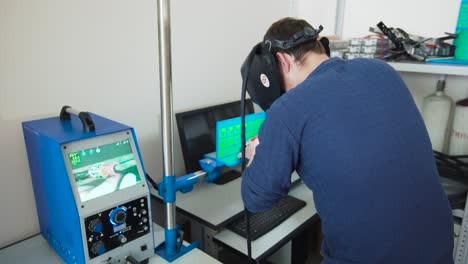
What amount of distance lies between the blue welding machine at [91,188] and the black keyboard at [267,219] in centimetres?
39

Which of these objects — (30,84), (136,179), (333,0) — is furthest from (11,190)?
(333,0)

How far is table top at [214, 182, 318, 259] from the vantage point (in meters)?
1.21

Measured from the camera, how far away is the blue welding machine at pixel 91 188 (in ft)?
2.87

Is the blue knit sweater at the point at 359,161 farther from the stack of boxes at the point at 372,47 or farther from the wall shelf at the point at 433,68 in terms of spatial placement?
the stack of boxes at the point at 372,47

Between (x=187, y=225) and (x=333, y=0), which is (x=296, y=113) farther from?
(x=333, y=0)

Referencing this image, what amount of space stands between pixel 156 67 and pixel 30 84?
0.51 m

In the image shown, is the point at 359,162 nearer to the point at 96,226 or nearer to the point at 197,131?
the point at 96,226

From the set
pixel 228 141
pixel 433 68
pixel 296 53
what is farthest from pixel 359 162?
pixel 433 68

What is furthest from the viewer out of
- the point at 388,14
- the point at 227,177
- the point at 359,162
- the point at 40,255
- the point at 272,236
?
the point at 388,14

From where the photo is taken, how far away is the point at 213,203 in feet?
4.76

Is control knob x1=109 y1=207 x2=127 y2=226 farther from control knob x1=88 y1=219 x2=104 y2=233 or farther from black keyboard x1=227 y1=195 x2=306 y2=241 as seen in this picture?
black keyboard x1=227 y1=195 x2=306 y2=241

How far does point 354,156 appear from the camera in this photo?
775 millimetres

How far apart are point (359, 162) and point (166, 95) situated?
0.55 meters

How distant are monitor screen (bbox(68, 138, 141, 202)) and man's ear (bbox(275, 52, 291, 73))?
1.60ft
